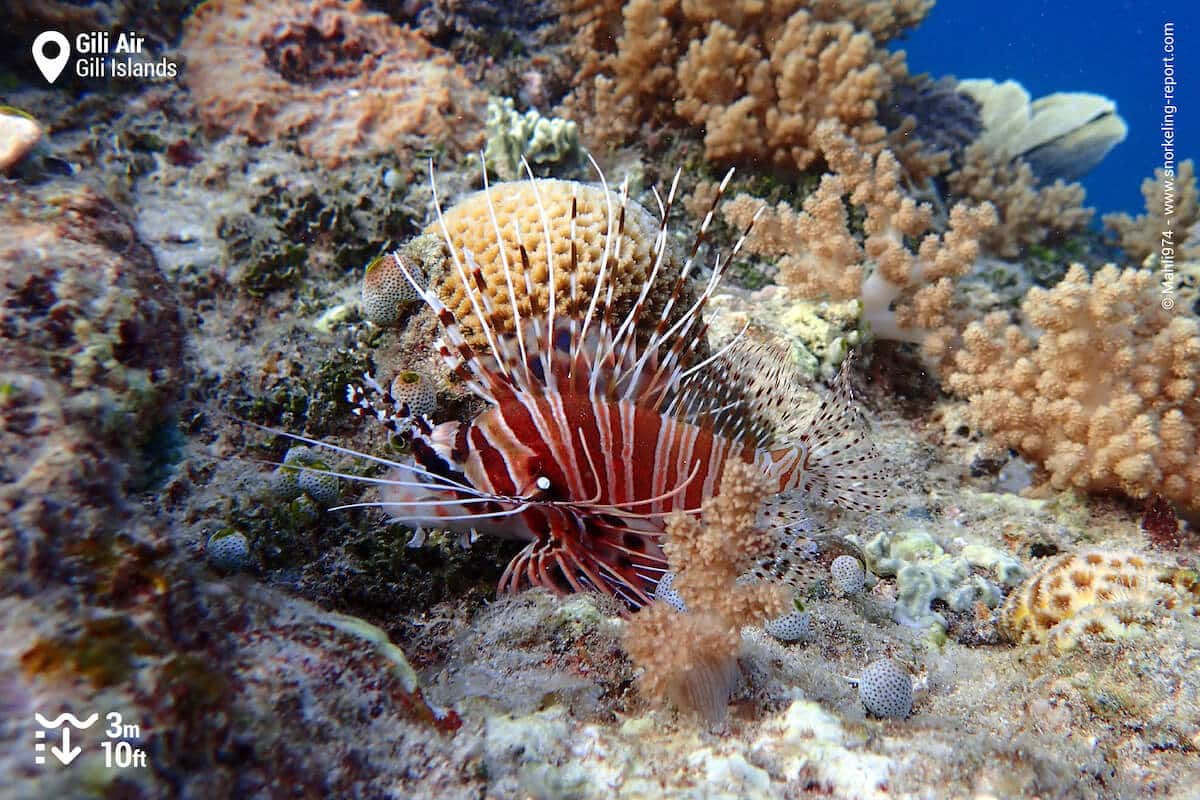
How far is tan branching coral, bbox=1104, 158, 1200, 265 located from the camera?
274 inches

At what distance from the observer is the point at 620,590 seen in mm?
2670

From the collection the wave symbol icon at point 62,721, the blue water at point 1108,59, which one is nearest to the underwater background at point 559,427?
the wave symbol icon at point 62,721

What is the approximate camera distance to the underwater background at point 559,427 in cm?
148

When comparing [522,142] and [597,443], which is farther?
[522,142]

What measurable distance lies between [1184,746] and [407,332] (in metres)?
3.57

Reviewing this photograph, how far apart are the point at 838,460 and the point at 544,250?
1.82 m

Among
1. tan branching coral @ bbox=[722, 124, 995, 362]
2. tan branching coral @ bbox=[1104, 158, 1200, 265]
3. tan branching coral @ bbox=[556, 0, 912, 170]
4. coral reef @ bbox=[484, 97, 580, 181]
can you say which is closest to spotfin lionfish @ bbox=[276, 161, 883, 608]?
tan branching coral @ bbox=[722, 124, 995, 362]

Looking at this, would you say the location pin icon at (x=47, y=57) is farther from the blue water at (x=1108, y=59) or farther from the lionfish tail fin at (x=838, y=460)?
the blue water at (x=1108, y=59)

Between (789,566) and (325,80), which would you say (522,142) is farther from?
(789,566)

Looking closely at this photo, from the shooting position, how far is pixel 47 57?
5.74 metres

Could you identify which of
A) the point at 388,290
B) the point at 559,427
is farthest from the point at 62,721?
the point at 388,290

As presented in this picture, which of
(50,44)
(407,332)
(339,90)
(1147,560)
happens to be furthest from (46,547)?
(50,44)

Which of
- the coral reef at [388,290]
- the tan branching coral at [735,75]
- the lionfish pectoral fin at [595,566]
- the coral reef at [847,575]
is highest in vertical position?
the tan branching coral at [735,75]

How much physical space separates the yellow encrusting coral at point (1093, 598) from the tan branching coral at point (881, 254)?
2.39 metres
